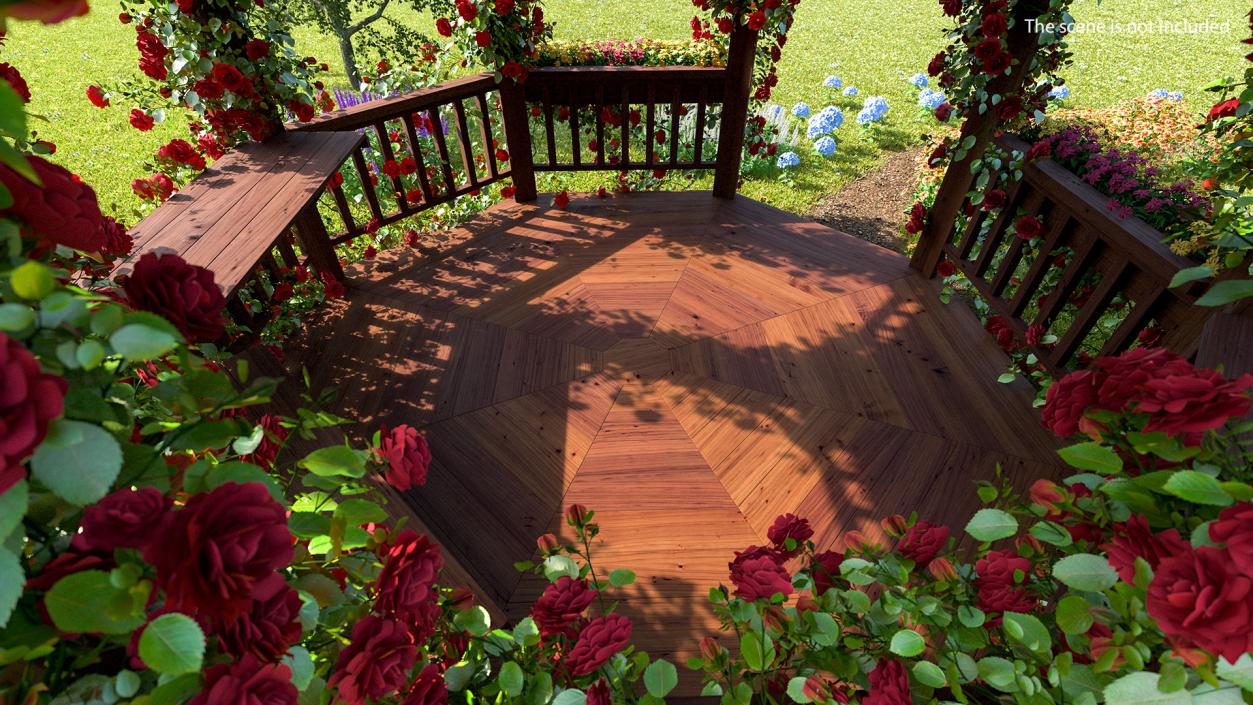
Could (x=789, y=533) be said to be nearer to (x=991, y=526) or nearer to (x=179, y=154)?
(x=991, y=526)

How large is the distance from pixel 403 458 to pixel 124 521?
36 cm

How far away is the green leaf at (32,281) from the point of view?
0.41m

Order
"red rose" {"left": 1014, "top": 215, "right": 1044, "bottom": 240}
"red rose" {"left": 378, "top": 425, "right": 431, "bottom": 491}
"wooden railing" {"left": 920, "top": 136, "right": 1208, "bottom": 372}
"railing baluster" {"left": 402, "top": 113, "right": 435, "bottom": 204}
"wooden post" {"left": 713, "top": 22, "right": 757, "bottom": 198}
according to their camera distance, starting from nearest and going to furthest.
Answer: "red rose" {"left": 378, "top": 425, "right": 431, "bottom": 491}, "wooden railing" {"left": 920, "top": 136, "right": 1208, "bottom": 372}, "red rose" {"left": 1014, "top": 215, "right": 1044, "bottom": 240}, "railing baluster" {"left": 402, "top": 113, "right": 435, "bottom": 204}, "wooden post" {"left": 713, "top": 22, "right": 757, "bottom": 198}

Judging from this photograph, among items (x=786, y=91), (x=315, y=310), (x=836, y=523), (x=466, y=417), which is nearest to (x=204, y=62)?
(x=315, y=310)

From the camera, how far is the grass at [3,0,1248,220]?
5.45m

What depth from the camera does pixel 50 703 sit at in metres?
0.51

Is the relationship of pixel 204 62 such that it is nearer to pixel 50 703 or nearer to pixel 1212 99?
pixel 50 703

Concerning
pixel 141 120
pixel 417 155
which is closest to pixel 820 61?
pixel 417 155

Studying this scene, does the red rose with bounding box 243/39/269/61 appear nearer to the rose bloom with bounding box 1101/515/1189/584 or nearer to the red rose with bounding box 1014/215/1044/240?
the rose bloom with bounding box 1101/515/1189/584

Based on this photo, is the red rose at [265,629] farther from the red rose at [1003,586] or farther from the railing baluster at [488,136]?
the railing baluster at [488,136]

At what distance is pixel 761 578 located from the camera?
0.89m

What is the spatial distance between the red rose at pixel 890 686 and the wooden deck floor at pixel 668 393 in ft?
3.48

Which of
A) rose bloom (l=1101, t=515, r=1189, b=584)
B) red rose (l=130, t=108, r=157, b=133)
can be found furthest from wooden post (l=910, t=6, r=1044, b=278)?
red rose (l=130, t=108, r=157, b=133)

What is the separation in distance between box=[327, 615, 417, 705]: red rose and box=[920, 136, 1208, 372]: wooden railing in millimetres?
2215
